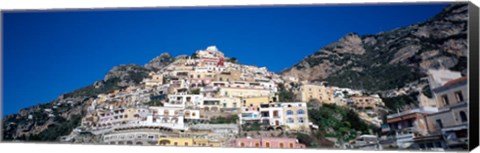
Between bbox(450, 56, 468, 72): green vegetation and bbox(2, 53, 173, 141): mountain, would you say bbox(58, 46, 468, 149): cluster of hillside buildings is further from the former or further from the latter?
bbox(450, 56, 468, 72): green vegetation

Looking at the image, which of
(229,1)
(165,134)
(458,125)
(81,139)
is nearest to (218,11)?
(229,1)

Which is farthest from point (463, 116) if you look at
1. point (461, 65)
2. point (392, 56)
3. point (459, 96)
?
point (392, 56)

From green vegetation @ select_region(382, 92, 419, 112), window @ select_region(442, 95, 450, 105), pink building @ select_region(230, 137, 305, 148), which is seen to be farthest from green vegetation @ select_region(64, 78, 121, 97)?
window @ select_region(442, 95, 450, 105)

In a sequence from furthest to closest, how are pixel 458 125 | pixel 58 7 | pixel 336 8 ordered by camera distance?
pixel 58 7 → pixel 336 8 → pixel 458 125

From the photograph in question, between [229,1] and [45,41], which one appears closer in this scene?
[229,1]

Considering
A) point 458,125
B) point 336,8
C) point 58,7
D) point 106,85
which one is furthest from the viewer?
point 106,85

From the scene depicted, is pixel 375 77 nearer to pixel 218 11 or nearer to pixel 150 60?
pixel 218 11

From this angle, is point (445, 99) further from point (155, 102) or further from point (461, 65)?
point (155, 102)
